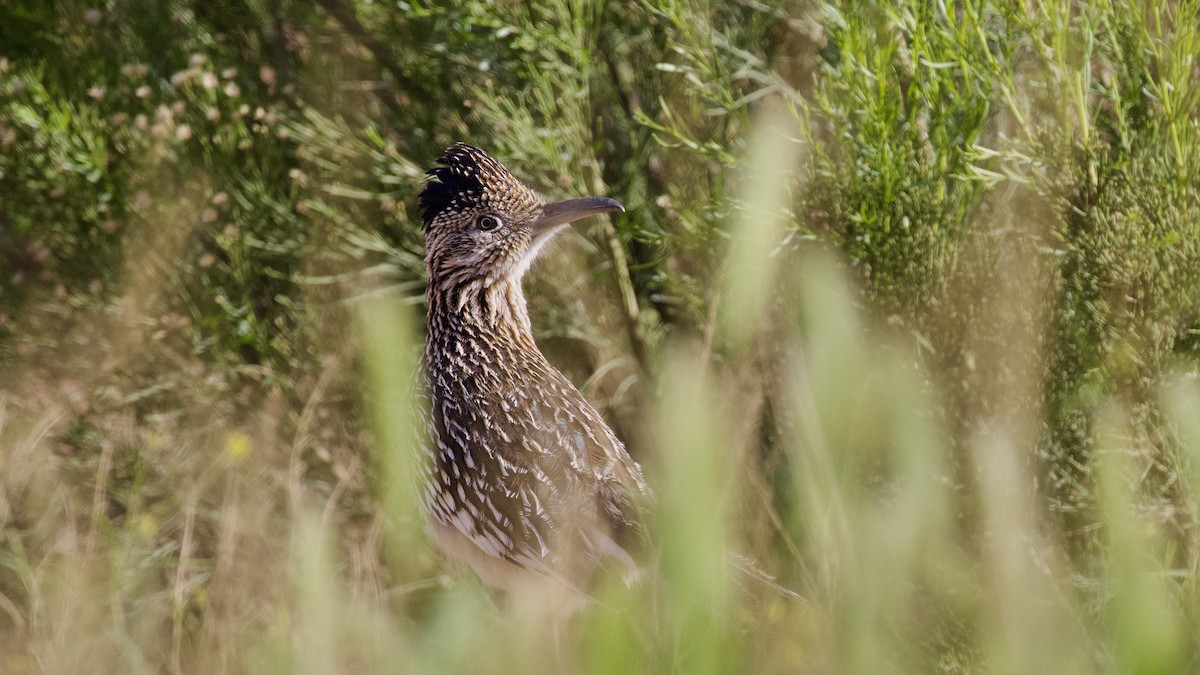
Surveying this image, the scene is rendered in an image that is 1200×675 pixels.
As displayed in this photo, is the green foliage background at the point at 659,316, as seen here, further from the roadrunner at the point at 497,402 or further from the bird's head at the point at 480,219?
the bird's head at the point at 480,219

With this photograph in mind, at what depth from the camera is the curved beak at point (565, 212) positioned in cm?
379

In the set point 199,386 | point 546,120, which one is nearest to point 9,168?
point 199,386

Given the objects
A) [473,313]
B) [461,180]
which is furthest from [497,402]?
[461,180]

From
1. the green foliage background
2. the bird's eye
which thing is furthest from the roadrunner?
the green foliage background

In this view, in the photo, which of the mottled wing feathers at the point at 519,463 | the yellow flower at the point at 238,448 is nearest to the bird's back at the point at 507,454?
the mottled wing feathers at the point at 519,463

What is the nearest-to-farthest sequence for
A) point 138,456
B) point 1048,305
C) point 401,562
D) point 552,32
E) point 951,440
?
1. point 401,562
2. point 951,440
3. point 1048,305
4. point 552,32
5. point 138,456

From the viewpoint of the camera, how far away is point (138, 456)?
5.51m

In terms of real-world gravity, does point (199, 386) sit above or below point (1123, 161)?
below

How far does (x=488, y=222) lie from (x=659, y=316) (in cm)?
165

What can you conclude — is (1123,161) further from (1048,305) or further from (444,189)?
(444,189)

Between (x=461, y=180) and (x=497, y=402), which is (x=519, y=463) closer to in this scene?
(x=497, y=402)

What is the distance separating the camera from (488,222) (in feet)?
13.6

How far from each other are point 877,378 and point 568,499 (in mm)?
1448

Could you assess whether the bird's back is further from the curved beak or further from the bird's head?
the curved beak
